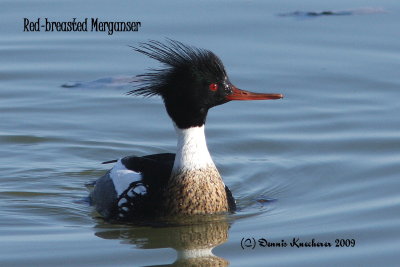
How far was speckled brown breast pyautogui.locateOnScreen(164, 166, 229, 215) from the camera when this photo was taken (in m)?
10.9

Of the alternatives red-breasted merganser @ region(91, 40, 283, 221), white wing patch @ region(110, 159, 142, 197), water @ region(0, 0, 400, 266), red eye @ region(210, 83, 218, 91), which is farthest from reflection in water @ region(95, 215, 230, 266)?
red eye @ region(210, 83, 218, 91)

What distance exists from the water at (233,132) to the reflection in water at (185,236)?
0.9 inches

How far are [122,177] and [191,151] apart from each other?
0.95 meters

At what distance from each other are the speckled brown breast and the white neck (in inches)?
2.5

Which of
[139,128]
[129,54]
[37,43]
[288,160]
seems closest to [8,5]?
[37,43]

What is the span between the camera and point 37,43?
641 inches

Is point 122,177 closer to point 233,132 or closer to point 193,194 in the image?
point 193,194

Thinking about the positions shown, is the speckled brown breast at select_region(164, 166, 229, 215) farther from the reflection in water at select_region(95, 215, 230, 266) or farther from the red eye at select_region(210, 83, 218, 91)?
the red eye at select_region(210, 83, 218, 91)

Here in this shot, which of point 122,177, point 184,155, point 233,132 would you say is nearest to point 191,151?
point 184,155

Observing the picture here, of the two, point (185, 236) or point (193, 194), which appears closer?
point (185, 236)

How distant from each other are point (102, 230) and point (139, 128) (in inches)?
130

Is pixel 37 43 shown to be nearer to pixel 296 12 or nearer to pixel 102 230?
pixel 296 12

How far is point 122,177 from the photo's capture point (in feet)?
37.5

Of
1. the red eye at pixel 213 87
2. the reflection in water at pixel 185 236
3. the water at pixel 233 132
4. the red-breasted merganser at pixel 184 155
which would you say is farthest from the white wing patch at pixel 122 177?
the red eye at pixel 213 87
